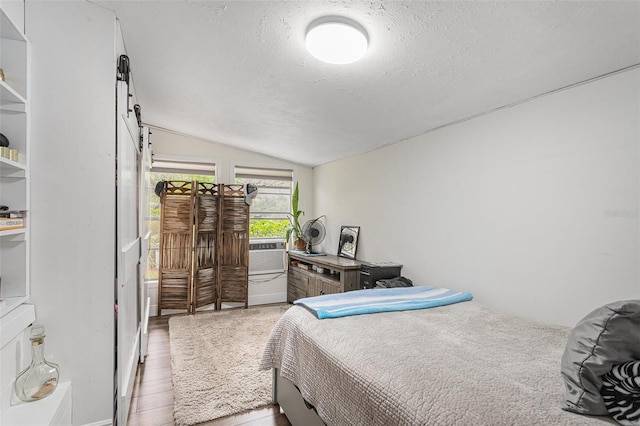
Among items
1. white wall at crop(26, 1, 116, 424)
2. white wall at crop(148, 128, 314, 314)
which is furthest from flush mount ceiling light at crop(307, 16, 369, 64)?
white wall at crop(148, 128, 314, 314)

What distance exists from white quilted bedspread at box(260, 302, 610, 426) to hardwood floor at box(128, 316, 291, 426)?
1.18ft

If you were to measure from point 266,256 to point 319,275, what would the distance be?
4.16 feet

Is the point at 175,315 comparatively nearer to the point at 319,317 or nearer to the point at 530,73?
the point at 319,317

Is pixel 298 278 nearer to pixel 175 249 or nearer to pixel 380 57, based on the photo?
pixel 175 249

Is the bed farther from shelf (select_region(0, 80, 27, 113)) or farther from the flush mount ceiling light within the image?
shelf (select_region(0, 80, 27, 113))

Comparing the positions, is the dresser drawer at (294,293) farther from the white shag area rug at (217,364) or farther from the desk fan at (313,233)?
the desk fan at (313,233)

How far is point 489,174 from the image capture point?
2.46 meters

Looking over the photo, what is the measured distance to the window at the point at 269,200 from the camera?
4957mm

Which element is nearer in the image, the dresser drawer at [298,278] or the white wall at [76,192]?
the white wall at [76,192]

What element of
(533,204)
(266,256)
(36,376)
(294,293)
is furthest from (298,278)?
(36,376)

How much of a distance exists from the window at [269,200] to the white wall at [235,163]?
0.12m

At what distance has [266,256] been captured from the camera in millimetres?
4988

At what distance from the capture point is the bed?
3.41 feet

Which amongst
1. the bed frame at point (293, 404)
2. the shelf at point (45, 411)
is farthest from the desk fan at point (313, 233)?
the shelf at point (45, 411)
